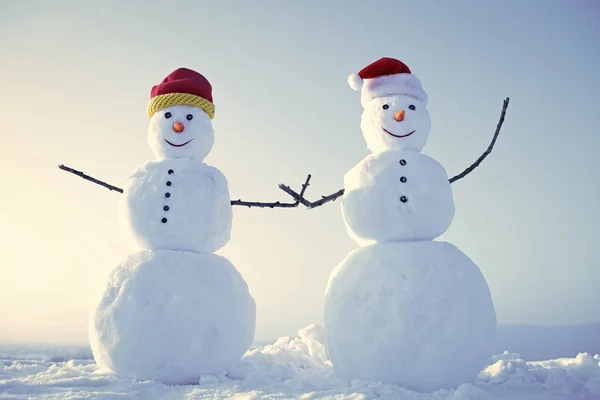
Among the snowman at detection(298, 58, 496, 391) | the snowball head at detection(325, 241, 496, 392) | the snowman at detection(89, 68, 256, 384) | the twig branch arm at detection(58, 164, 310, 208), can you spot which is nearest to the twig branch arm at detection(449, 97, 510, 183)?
the snowman at detection(298, 58, 496, 391)

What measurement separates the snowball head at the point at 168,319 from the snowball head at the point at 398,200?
152cm

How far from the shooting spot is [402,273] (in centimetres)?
434

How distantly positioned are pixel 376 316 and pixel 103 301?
2.67 metres

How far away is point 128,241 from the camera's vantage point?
17.3 feet

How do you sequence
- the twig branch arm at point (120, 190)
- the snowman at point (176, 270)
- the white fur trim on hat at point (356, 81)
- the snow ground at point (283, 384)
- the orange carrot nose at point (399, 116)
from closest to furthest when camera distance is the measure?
the snow ground at point (283, 384) → the snowman at point (176, 270) → the orange carrot nose at point (399, 116) → the white fur trim on hat at point (356, 81) → the twig branch arm at point (120, 190)

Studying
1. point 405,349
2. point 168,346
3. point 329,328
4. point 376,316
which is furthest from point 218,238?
point 405,349

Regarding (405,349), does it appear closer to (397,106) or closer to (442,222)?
(442,222)

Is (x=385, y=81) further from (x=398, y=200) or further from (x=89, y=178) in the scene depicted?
(x=89, y=178)

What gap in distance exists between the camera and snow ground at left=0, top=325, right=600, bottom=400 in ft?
12.6

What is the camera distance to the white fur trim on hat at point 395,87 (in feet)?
16.4

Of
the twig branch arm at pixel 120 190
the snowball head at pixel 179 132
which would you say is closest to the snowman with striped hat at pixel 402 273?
the twig branch arm at pixel 120 190

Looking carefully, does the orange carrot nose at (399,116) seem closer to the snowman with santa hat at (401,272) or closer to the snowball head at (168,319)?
the snowman with santa hat at (401,272)

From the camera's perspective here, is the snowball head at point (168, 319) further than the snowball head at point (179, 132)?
No

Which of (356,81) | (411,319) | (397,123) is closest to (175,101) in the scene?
(356,81)
